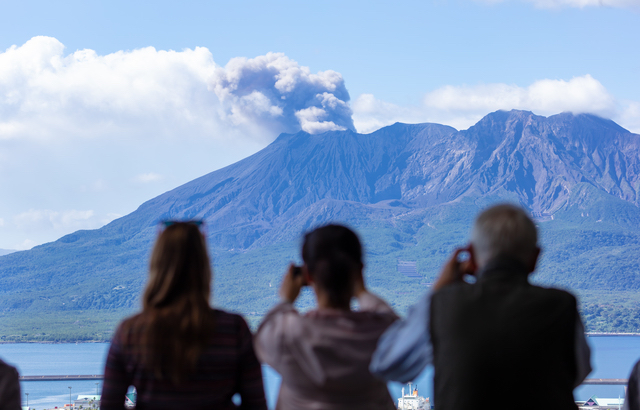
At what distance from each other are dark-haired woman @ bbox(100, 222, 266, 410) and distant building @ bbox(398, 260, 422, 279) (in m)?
95.4

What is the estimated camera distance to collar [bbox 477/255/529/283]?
48.6 inches

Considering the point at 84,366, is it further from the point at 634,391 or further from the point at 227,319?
the point at 634,391

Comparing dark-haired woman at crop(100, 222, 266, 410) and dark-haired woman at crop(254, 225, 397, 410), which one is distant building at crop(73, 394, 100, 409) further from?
dark-haired woman at crop(254, 225, 397, 410)

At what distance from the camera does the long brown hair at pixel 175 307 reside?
1.30 meters

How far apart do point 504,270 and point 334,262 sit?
36 cm

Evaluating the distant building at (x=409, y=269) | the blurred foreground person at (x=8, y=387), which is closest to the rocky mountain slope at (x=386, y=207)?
the distant building at (x=409, y=269)

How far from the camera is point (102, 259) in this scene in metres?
107

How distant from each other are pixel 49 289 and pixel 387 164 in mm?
90096

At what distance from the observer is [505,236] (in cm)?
126

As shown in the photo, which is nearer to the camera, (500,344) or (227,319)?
(500,344)

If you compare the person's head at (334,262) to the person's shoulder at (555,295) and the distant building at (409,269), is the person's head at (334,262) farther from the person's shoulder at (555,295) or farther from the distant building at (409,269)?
the distant building at (409,269)

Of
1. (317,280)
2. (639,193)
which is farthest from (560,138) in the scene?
(317,280)

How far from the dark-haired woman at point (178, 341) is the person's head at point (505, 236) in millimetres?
542

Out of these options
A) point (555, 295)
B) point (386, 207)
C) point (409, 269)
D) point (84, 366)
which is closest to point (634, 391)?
point (555, 295)
